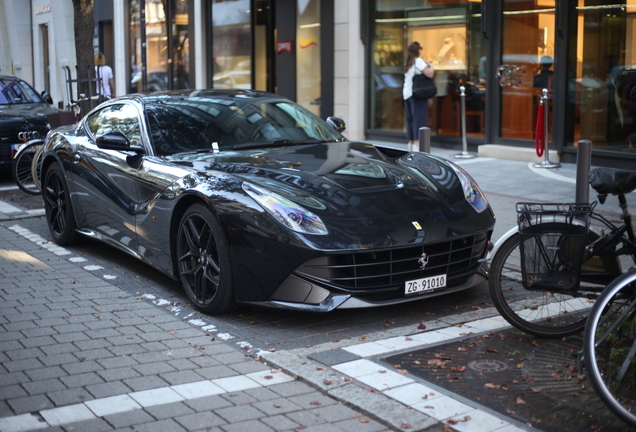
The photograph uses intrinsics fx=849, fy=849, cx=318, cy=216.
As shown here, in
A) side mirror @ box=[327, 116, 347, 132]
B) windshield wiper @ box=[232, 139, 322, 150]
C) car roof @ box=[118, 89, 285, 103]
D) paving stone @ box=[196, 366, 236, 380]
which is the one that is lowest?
paving stone @ box=[196, 366, 236, 380]

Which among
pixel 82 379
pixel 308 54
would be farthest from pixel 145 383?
pixel 308 54

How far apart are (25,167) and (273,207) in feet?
25.4

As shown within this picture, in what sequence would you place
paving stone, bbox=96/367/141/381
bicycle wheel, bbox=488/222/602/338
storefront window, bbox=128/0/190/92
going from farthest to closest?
storefront window, bbox=128/0/190/92 → bicycle wheel, bbox=488/222/602/338 → paving stone, bbox=96/367/141/381

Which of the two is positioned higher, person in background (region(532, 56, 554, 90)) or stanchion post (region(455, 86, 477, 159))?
person in background (region(532, 56, 554, 90))

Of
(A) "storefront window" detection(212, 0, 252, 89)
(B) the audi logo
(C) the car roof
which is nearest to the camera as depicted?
(C) the car roof

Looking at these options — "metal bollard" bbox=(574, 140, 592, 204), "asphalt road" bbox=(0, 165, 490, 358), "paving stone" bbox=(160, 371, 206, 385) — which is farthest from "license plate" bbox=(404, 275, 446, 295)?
"metal bollard" bbox=(574, 140, 592, 204)

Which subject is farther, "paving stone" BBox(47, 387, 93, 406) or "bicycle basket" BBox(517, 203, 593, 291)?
"bicycle basket" BBox(517, 203, 593, 291)

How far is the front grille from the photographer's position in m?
5.40

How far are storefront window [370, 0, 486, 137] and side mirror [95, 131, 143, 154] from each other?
30.9 feet

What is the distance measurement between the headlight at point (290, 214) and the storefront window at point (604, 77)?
8607mm

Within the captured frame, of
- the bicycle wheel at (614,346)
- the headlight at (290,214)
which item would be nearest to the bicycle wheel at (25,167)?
the headlight at (290,214)

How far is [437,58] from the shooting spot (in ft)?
52.6

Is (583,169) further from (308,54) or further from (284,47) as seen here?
(284,47)

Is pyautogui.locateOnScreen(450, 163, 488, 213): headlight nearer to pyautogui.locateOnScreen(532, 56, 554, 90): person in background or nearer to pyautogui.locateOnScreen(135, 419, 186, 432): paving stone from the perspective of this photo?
pyautogui.locateOnScreen(135, 419, 186, 432): paving stone
